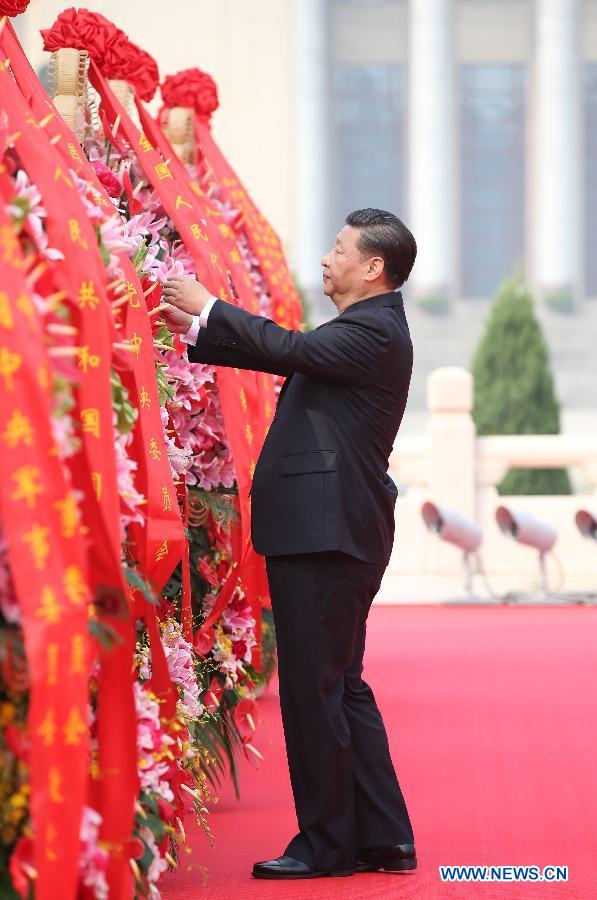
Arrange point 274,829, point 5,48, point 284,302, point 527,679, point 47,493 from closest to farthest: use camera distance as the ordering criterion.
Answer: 1. point 47,493
2. point 5,48
3. point 274,829
4. point 284,302
5. point 527,679

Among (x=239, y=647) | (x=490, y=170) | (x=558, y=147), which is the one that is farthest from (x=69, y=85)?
(x=490, y=170)

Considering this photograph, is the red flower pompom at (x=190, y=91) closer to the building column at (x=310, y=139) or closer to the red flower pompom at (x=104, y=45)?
the red flower pompom at (x=104, y=45)

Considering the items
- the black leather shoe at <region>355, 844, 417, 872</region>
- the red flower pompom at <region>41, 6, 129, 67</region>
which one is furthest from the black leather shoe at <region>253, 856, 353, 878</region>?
the red flower pompom at <region>41, 6, 129, 67</region>

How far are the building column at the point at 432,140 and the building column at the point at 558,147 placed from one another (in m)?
1.67

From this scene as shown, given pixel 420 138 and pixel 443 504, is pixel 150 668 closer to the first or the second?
pixel 443 504

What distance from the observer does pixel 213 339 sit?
10.4 ft

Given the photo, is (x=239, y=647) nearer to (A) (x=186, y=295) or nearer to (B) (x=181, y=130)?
(A) (x=186, y=295)

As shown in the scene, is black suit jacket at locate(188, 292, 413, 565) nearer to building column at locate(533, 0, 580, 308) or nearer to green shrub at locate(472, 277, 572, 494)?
green shrub at locate(472, 277, 572, 494)

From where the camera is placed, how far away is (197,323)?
3.19 meters

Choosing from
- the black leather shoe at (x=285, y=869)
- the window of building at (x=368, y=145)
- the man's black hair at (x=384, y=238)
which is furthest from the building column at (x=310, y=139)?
the black leather shoe at (x=285, y=869)

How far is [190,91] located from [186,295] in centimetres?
196

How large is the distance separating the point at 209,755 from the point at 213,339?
115cm

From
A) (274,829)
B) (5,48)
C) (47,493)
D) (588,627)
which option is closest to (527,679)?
(588,627)

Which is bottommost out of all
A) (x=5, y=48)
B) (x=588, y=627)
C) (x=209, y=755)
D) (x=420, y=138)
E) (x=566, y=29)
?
(x=588, y=627)
